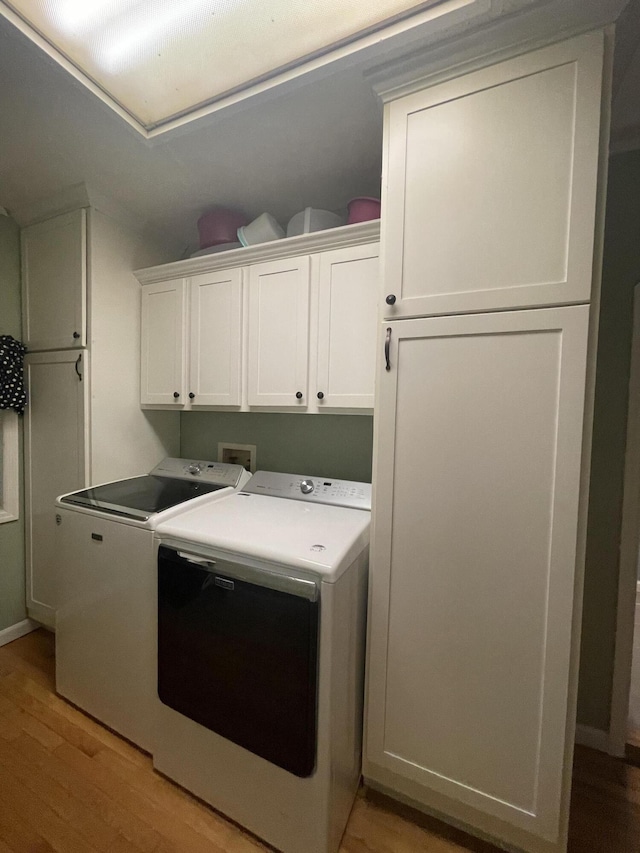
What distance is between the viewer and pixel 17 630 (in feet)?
6.81

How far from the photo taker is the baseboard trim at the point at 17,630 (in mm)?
2016

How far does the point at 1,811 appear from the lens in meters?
1.19

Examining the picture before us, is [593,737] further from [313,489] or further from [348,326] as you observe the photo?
[348,326]

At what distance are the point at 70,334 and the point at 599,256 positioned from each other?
228 centimetres

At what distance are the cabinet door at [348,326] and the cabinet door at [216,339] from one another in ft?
1.56

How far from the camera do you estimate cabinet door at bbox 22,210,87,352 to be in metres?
1.80

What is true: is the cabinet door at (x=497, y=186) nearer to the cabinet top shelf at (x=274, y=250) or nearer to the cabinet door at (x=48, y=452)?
the cabinet top shelf at (x=274, y=250)

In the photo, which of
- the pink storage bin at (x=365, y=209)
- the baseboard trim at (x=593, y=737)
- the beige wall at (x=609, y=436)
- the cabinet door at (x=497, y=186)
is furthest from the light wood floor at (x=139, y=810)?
the pink storage bin at (x=365, y=209)

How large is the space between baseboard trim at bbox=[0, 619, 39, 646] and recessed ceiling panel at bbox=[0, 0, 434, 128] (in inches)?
108

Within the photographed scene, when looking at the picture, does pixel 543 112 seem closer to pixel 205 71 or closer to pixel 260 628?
pixel 205 71

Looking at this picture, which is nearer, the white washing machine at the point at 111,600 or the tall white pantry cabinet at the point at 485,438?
the tall white pantry cabinet at the point at 485,438

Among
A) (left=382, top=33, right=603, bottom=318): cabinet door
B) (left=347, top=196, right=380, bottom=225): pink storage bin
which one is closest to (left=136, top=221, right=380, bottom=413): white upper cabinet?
(left=347, top=196, right=380, bottom=225): pink storage bin

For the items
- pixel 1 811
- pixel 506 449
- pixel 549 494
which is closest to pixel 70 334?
pixel 1 811

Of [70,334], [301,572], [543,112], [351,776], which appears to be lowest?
[351,776]
